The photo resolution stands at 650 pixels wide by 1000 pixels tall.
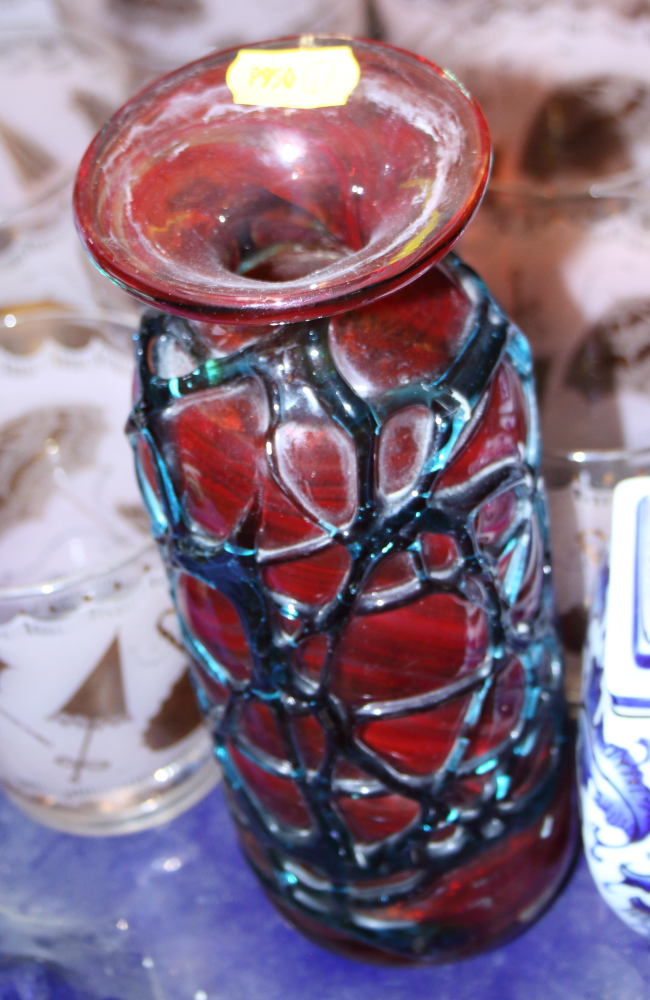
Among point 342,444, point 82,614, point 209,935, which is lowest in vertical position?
point 209,935

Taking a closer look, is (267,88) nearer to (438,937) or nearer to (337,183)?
(337,183)

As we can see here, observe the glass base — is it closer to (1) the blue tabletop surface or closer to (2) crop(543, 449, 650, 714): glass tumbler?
(1) the blue tabletop surface

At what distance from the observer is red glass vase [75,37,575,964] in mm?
275

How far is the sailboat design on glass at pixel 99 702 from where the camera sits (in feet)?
1.39

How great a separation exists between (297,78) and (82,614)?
0.71ft

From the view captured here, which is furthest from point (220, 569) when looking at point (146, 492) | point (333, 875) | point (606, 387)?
point (606, 387)

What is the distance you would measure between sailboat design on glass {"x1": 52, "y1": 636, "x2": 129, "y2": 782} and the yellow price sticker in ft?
0.72

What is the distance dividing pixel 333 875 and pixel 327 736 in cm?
8

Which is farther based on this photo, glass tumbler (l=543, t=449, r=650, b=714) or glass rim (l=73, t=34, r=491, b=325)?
glass tumbler (l=543, t=449, r=650, b=714)

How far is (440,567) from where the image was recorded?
0.99 feet

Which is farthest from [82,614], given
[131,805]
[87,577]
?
[131,805]

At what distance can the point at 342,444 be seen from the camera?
28cm

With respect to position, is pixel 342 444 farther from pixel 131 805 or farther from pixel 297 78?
pixel 131 805

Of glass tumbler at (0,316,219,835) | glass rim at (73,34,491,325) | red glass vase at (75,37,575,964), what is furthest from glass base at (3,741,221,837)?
glass rim at (73,34,491,325)
